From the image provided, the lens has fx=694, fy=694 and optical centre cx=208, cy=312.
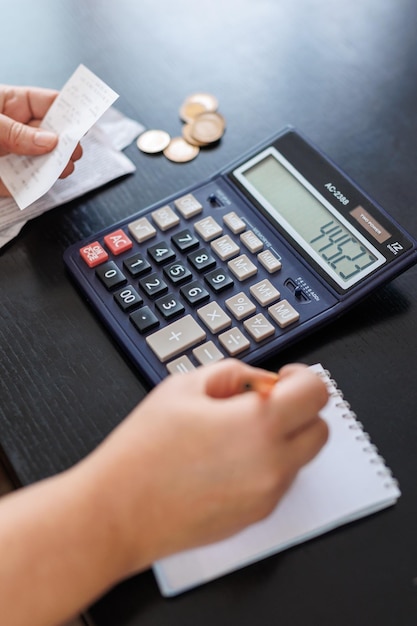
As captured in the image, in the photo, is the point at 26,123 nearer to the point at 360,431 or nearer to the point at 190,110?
the point at 190,110

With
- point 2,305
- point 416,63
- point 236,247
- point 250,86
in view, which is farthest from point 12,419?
point 416,63

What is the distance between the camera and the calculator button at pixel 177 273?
0.62m

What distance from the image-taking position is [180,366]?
0.56 m

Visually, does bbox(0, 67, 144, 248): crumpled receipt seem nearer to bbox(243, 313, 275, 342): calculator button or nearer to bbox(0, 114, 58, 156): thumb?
bbox(0, 114, 58, 156): thumb

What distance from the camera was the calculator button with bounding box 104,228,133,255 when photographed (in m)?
0.64

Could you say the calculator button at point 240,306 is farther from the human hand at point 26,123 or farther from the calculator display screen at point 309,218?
the human hand at point 26,123

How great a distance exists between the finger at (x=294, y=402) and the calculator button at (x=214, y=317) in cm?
11

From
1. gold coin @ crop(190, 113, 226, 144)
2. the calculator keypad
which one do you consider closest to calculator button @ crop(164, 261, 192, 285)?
the calculator keypad

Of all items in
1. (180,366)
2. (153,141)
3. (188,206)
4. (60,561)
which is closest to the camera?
(60,561)

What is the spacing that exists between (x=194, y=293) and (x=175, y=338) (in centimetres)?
5

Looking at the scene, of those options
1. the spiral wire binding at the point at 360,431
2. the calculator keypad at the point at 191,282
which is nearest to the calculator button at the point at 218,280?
the calculator keypad at the point at 191,282

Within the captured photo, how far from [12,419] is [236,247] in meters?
0.25

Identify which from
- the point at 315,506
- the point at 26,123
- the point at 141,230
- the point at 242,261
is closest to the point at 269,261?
the point at 242,261

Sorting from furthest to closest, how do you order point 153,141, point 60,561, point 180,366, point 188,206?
point 153,141
point 188,206
point 180,366
point 60,561
